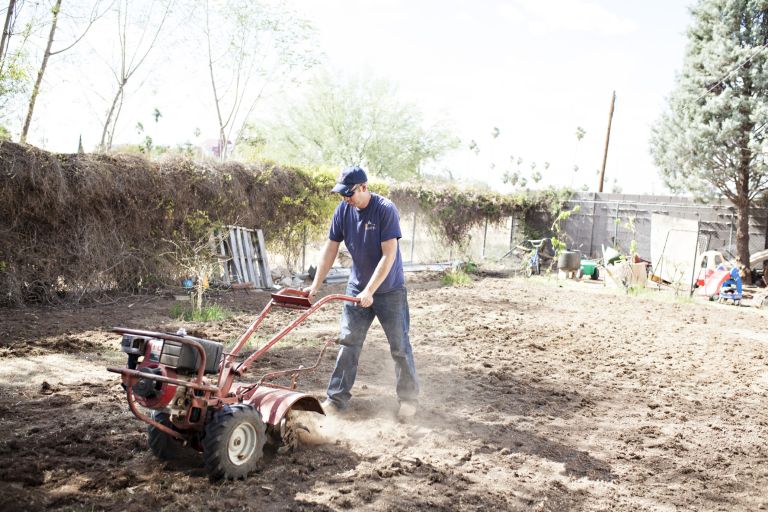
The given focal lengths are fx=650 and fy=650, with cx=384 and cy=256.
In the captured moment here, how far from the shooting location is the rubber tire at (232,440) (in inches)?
138

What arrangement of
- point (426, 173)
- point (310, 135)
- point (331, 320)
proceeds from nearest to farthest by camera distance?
point (331, 320) → point (310, 135) → point (426, 173)

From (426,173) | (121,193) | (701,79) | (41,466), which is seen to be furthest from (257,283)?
(426,173)

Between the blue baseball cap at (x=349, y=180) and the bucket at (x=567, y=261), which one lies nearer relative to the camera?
the blue baseball cap at (x=349, y=180)

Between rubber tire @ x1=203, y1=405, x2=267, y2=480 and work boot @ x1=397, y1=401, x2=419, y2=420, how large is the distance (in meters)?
1.54

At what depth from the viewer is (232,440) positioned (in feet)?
11.9

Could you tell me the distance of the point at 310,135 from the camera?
3666cm

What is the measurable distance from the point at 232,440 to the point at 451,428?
1.93 meters

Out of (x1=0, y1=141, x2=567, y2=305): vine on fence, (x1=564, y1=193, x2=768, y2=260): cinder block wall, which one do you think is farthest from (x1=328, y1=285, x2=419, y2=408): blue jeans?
(x1=564, y1=193, x2=768, y2=260): cinder block wall

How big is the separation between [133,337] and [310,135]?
112 ft

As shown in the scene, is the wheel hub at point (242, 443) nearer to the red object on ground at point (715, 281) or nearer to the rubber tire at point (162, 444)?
the rubber tire at point (162, 444)

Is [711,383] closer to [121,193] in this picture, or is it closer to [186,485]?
[186,485]

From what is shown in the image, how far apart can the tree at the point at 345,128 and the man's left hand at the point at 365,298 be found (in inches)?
1250

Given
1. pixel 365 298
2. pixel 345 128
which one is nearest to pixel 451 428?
pixel 365 298

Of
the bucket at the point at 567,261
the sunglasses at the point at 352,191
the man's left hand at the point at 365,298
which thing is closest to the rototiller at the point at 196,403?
the man's left hand at the point at 365,298
